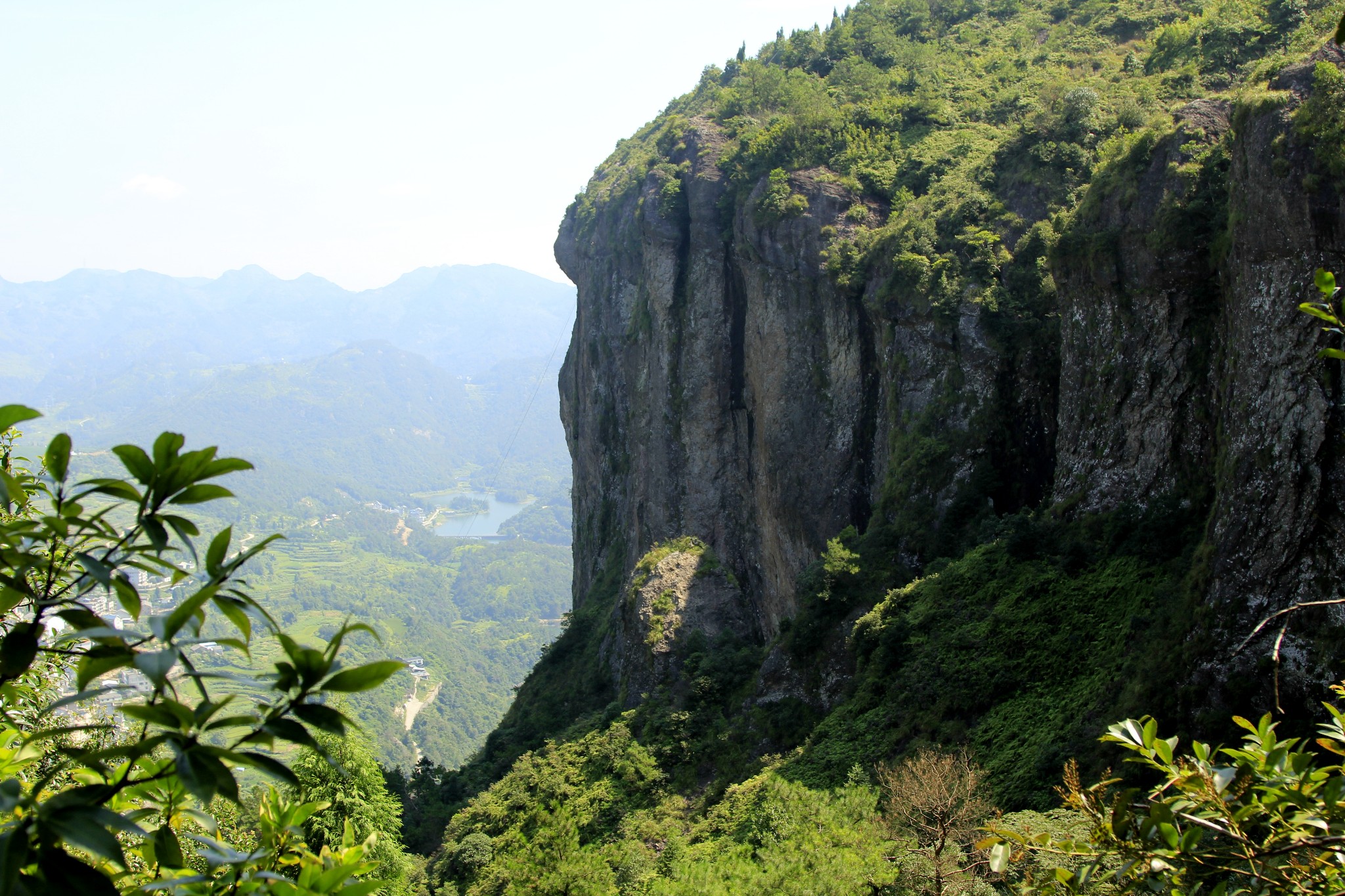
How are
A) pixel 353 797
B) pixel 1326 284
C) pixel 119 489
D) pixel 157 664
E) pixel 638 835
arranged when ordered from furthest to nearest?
1. pixel 638 835
2. pixel 353 797
3. pixel 1326 284
4. pixel 119 489
5. pixel 157 664

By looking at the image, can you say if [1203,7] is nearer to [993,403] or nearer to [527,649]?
[993,403]

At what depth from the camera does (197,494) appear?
2.31 metres

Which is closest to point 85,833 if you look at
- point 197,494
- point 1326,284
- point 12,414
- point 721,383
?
point 197,494

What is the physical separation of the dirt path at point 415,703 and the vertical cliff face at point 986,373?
273ft

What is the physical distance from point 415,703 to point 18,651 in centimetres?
13185

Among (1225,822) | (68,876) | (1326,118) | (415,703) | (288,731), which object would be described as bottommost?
(415,703)

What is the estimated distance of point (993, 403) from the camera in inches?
832

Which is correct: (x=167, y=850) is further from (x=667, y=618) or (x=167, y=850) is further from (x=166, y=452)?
(x=667, y=618)

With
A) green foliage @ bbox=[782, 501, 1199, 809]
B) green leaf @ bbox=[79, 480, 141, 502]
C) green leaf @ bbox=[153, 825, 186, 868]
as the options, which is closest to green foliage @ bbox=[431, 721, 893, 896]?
green foliage @ bbox=[782, 501, 1199, 809]

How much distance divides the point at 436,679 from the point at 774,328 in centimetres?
11781

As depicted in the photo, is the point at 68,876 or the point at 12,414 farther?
the point at 12,414

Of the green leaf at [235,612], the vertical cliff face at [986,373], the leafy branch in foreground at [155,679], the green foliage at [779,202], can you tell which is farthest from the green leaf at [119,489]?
the green foliage at [779,202]

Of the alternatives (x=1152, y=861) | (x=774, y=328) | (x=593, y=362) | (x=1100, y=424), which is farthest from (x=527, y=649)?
(x=1152, y=861)

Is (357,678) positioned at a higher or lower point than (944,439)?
higher
